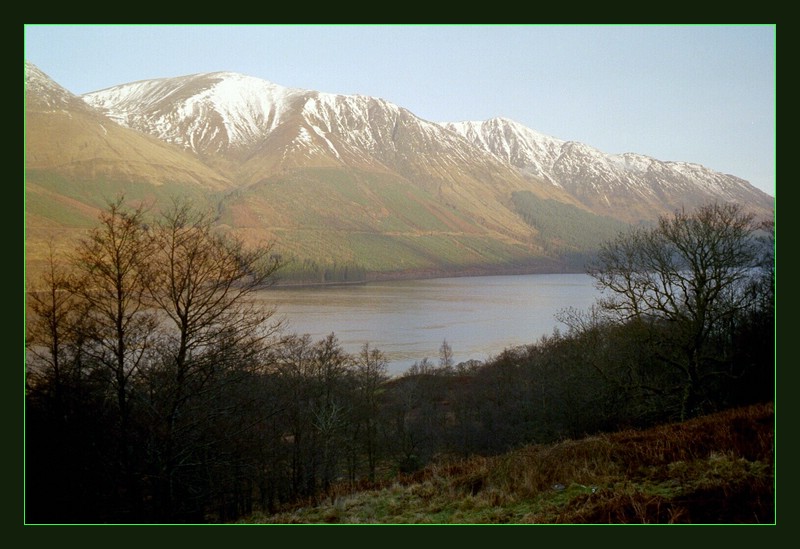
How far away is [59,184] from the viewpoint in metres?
118

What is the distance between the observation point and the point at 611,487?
634 cm

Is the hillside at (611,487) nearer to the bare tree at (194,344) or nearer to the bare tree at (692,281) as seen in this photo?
the bare tree at (194,344)

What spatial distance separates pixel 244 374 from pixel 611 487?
6.29m

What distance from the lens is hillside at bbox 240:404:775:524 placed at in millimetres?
5574

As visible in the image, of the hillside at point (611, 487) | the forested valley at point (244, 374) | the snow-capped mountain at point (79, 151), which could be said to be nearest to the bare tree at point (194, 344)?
the forested valley at point (244, 374)

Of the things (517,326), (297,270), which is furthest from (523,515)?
(297,270)

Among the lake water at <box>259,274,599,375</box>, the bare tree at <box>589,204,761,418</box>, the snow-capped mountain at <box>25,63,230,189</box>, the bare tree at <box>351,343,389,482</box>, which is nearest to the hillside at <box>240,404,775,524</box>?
the bare tree at <box>589,204,761,418</box>

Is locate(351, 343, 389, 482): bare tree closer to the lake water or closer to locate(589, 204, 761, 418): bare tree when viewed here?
the lake water

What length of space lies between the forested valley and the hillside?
257 centimetres

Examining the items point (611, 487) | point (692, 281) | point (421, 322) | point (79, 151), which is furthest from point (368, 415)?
point (79, 151)

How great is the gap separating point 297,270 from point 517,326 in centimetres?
5931

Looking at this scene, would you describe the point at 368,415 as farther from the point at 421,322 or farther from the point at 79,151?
the point at 79,151

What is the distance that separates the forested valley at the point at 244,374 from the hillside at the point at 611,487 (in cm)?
257

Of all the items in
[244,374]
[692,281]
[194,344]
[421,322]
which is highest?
[692,281]
